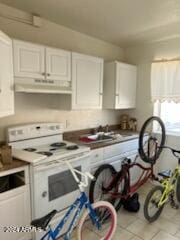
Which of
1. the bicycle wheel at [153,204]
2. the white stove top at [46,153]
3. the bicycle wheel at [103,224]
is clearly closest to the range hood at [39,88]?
the white stove top at [46,153]

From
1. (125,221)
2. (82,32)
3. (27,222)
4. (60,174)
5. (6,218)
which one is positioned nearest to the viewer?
(6,218)

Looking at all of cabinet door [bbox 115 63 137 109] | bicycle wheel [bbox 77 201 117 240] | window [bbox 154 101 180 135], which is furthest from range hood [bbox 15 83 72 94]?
window [bbox 154 101 180 135]

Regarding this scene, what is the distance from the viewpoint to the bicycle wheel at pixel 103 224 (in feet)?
6.32

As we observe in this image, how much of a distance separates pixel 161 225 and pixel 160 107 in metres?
1.96

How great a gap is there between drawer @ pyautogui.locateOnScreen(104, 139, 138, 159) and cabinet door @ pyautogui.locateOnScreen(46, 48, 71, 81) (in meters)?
1.11

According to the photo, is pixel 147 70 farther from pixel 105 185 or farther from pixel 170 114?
pixel 105 185

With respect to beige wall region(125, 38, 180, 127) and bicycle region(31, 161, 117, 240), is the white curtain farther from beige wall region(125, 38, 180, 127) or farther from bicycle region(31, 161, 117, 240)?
bicycle region(31, 161, 117, 240)

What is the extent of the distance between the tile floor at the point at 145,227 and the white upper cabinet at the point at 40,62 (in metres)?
1.89

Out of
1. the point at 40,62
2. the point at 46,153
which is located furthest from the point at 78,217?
the point at 40,62

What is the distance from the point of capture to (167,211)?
9.11 feet

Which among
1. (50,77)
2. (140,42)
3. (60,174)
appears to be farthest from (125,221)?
(140,42)

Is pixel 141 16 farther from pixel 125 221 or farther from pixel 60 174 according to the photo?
pixel 125 221

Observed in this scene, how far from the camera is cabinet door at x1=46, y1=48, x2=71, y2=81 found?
2295mm

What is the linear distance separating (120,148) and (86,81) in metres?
1.10
